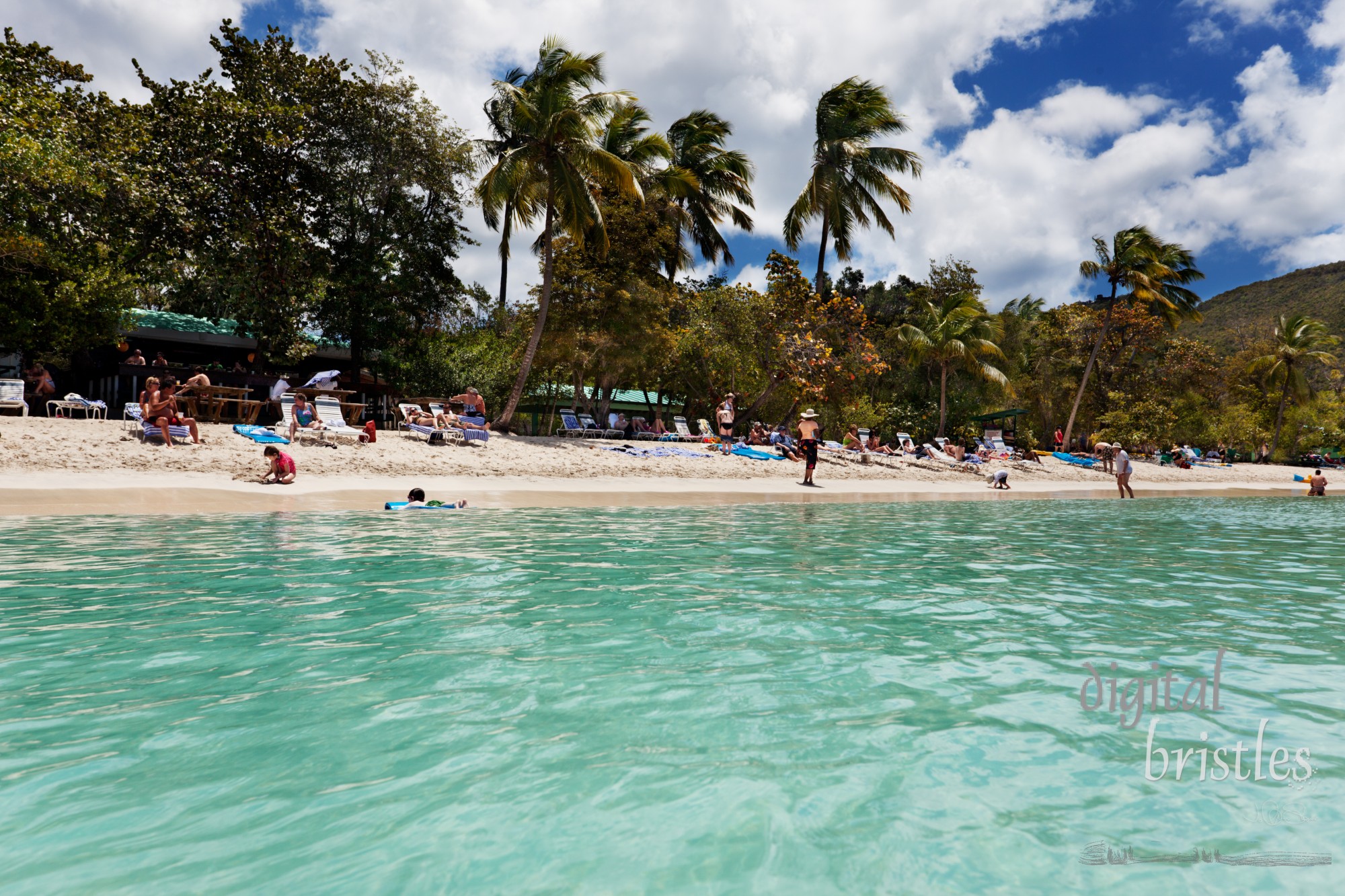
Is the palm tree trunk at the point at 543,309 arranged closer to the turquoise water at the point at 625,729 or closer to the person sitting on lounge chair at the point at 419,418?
the person sitting on lounge chair at the point at 419,418

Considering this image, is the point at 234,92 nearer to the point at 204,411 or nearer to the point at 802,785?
the point at 204,411

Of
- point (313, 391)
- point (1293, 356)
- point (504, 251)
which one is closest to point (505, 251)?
point (504, 251)

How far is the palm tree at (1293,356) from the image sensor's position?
41.4 meters

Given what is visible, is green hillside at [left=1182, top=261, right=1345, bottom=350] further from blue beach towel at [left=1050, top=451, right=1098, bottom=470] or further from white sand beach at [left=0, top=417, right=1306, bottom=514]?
white sand beach at [left=0, top=417, right=1306, bottom=514]

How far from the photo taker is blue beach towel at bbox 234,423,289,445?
15.4 metres

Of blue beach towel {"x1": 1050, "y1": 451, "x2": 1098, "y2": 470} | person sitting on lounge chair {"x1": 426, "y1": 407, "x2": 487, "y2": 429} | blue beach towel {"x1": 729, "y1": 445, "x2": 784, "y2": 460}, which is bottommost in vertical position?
blue beach towel {"x1": 729, "y1": 445, "x2": 784, "y2": 460}

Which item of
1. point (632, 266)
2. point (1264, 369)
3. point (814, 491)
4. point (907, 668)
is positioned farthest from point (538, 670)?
point (1264, 369)

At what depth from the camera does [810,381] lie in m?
25.4

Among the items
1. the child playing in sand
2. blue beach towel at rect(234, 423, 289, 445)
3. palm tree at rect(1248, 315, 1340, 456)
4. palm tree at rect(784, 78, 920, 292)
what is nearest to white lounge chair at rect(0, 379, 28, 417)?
blue beach towel at rect(234, 423, 289, 445)

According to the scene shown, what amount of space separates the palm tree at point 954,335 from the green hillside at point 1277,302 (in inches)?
1911

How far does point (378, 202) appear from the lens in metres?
24.1

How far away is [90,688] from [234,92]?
23.6 m

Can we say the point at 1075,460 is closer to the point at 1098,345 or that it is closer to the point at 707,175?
the point at 1098,345

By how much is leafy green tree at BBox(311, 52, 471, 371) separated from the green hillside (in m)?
69.3
